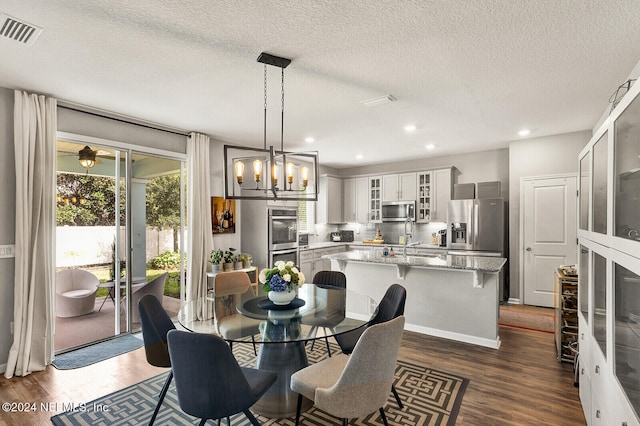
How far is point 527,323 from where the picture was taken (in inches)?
176

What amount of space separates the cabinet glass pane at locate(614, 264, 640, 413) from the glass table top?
133 cm

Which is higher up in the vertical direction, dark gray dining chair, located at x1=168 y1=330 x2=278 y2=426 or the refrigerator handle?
the refrigerator handle

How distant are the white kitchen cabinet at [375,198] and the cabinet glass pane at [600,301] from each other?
523 centimetres

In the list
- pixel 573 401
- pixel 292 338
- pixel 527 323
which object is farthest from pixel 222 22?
pixel 527 323

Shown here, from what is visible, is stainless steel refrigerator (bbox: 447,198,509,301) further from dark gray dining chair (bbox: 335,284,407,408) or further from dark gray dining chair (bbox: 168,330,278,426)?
dark gray dining chair (bbox: 168,330,278,426)

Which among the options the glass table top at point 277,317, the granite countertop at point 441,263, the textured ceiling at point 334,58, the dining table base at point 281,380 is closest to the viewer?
the textured ceiling at point 334,58

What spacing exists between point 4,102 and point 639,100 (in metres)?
4.59

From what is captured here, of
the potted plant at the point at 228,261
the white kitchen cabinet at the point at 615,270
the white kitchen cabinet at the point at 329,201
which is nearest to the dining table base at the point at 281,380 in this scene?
the white kitchen cabinet at the point at 615,270

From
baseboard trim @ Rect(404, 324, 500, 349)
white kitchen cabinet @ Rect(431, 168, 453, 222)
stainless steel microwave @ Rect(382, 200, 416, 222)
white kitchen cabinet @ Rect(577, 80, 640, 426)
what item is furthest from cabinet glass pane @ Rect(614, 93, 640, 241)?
stainless steel microwave @ Rect(382, 200, 416, 222)

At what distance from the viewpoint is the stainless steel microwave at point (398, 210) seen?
22.2ft

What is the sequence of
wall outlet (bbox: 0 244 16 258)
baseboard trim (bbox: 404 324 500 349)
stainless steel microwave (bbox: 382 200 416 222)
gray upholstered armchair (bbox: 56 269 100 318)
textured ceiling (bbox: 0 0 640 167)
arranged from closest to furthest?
textured ceiling (bbox: 0 0 640 167) < wall outlet (bbox: 0 244 16 258) < baseboard trim (bbox: 404 324 500 349) < gray upholstered armchair (bbox: 56 269 100 318) < stainless steel microwave (bbox: 382 200 416 222)

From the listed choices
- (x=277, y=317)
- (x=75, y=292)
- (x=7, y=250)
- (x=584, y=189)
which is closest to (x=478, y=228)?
(x=584, y=189)

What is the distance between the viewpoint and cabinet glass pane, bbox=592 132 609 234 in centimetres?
179

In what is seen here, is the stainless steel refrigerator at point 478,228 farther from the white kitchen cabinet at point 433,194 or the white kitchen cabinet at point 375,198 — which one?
the white kitchen cabinet at point 375,198
